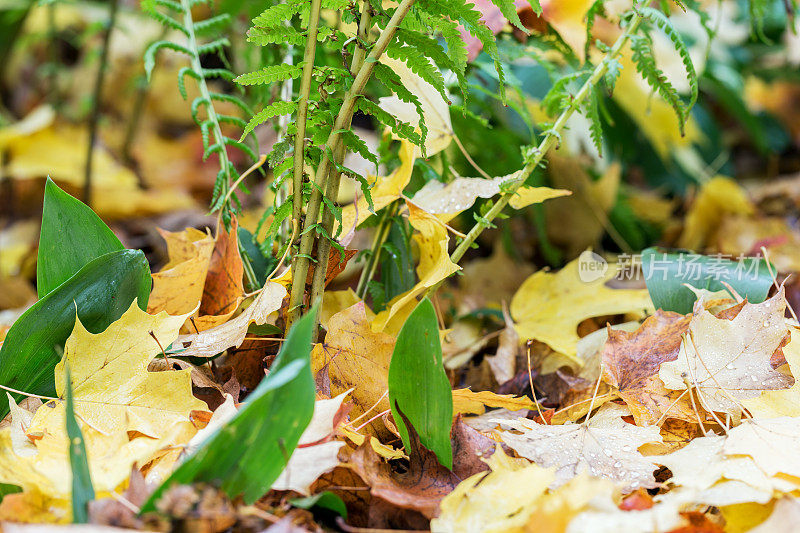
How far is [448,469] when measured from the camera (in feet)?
1.68

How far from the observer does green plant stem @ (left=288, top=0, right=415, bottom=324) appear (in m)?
0.51

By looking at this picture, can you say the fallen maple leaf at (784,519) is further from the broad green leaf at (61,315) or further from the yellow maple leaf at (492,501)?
the broad green leaf at (61,315)

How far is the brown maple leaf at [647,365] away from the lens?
0.58 metres

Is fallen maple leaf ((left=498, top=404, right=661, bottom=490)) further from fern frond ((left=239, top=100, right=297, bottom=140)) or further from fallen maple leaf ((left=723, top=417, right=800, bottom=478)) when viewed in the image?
fern frond ((left=239, top=100, right=297, bottom=140))

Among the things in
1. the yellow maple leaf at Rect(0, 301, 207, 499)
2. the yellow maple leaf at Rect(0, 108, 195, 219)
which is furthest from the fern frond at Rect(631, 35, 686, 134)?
the yellow maple leaf at Rect(0, 108, 195, 219)

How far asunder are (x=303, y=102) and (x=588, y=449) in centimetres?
38

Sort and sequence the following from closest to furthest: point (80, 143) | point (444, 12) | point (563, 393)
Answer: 1. point (444, 12)
2. point (563, 393)
3. point (80, 143)

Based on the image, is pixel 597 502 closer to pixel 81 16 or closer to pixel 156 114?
pixel 156 114

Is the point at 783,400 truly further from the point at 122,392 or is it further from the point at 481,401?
the point at 122,392

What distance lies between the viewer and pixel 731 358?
23.2 inches

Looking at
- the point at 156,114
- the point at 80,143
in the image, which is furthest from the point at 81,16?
the point at 80,143

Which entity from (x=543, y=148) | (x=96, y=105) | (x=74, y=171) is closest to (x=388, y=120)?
(x=543, y=148)

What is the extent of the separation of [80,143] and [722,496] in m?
1.51

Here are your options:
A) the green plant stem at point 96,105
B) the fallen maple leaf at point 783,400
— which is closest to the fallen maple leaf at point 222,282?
the fallen maple leaf at point 783,400
